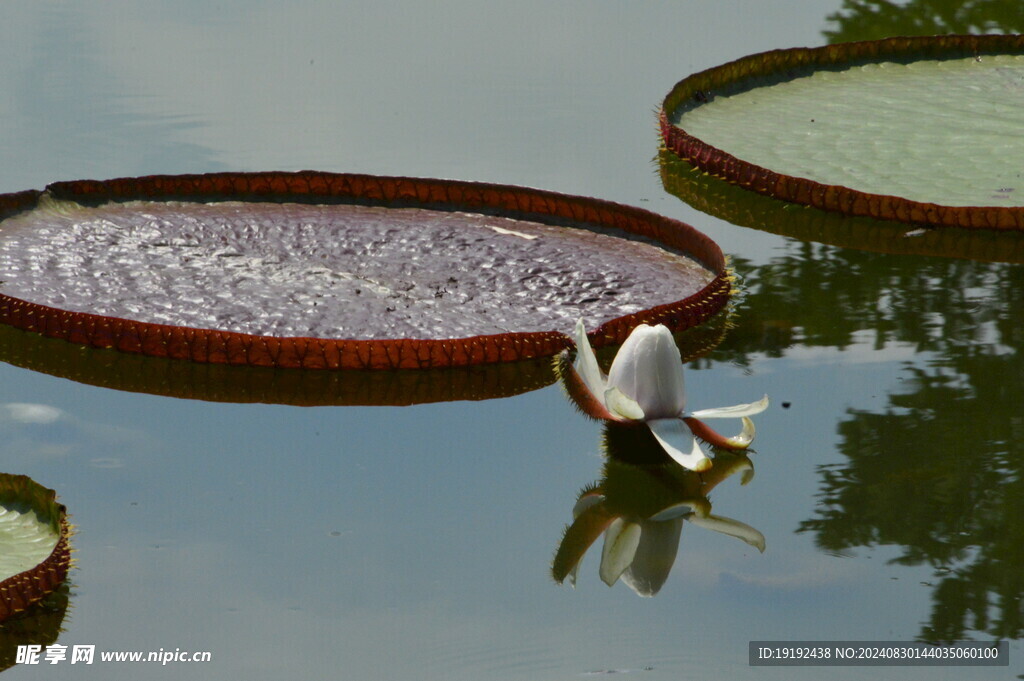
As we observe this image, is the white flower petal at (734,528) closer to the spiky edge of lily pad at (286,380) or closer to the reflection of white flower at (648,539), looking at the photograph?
the reflection of white flower at (648,539)

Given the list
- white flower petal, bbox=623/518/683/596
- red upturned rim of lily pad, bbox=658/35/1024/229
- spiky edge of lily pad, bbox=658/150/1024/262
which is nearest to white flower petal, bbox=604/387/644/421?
white flower petal, bbox=623/518/683/596

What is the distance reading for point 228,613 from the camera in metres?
2.10

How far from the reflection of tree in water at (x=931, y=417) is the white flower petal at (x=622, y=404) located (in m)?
0.34

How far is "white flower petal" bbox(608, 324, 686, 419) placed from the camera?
250 centimetres

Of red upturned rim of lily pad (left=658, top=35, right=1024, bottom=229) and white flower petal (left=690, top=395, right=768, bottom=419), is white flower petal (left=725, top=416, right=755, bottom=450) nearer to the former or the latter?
white flower petal (left=690, top=395, right=768, bottom=419)

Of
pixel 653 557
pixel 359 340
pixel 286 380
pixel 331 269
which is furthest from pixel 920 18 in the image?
pixel 653 557

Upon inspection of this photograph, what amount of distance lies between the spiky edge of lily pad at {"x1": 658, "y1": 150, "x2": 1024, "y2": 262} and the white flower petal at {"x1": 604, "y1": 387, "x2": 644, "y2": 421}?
130 cm

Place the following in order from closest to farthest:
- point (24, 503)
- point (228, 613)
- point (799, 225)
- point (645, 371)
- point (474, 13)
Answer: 1. point (228, 613)
2. point (24, 503)
3. point (645, 371)
4. point (799, 225)
5. point (474, 13)

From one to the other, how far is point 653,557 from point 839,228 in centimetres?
165

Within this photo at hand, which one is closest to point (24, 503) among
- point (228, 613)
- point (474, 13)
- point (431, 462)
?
point (228, 613)

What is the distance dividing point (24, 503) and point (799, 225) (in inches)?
85.6

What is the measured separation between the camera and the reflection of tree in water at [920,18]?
18.8 feet

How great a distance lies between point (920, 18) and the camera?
5.96 metres

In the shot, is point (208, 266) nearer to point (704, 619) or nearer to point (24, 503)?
point (24, 503)
